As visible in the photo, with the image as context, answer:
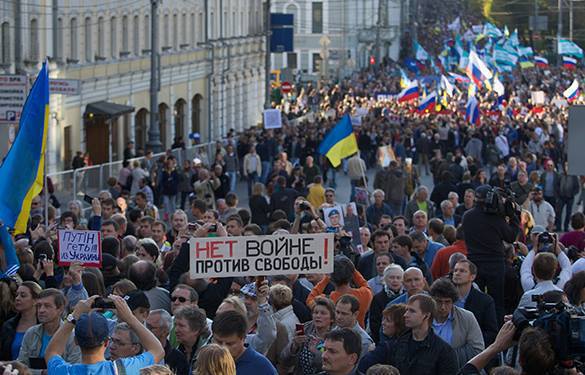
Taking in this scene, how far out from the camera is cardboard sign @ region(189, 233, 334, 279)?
11.1 m

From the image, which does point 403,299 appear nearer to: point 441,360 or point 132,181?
point 441,360

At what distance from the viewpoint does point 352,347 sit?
387 inches

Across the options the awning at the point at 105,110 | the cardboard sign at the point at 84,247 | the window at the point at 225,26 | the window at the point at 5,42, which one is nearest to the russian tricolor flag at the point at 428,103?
the window at the point at 225,26

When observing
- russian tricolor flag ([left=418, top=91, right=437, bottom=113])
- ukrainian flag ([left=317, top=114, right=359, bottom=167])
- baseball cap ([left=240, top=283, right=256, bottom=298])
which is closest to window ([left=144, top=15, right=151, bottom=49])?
russian tricolor flag ([left=418, top=91, right=437, bottom=113])

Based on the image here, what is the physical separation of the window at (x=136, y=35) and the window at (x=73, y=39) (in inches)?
260

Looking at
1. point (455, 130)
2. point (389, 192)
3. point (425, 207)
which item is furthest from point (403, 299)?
point (455, 130)

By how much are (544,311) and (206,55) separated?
52048 millimetres

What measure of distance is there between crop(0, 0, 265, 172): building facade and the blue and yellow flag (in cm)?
1435

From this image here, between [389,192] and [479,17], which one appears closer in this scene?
[389,192]

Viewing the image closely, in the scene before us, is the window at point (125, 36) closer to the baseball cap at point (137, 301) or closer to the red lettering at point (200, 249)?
the baseball cap at point (137, 301)

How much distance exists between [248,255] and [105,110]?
3374cm

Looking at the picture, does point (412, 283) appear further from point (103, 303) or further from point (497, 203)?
point (103, 303)

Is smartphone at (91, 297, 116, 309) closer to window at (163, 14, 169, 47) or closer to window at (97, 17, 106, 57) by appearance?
window at (97, 17, 106, 57)

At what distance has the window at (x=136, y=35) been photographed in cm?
5175
